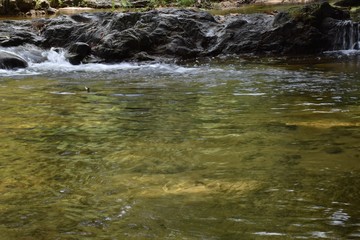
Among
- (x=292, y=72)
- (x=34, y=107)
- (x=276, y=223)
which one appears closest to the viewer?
(x=276, y=223)

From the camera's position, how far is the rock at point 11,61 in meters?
11.1

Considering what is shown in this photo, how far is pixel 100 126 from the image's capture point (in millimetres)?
4949

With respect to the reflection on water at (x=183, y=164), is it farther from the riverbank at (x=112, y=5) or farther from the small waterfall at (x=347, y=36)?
the riverbank at (x=112, y=5)

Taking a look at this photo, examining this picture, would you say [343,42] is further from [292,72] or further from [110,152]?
[110,152]

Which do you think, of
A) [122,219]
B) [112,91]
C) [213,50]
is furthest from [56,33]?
[122,219]

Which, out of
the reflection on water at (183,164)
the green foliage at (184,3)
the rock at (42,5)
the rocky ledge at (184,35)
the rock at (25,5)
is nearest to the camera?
the reflection on water at (183,164)

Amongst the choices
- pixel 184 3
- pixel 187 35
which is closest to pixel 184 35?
pixel 187 35

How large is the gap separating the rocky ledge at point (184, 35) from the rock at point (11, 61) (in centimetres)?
123

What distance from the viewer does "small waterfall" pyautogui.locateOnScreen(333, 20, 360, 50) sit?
12.5 m

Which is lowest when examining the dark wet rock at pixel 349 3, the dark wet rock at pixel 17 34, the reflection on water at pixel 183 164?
the reflection on water at pixel 183 164

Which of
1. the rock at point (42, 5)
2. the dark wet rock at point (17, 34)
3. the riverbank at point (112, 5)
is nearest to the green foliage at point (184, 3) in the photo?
the riverbank at point (112, 5)

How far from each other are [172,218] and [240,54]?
9.98 meters

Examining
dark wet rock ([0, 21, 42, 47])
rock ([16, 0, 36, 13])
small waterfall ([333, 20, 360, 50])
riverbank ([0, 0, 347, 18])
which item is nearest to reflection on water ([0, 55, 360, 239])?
small waterfall ([333, 20, 360, 50])

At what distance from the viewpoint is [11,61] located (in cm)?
1123
